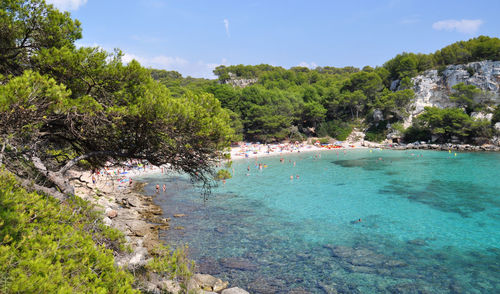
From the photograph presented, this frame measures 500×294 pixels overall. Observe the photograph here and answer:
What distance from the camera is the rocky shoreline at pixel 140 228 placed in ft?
22.8

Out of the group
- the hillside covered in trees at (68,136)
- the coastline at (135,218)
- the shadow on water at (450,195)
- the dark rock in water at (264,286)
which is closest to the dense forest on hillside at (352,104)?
the coastline at (135,218)

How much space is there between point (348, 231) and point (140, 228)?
10451 mm

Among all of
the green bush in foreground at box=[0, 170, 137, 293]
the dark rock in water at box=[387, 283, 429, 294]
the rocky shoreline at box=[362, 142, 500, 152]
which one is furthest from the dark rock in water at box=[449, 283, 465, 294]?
the rocky shoreline at box=[362, 142, 500, 152]

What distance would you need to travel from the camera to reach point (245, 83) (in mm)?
85375

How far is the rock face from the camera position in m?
49.3

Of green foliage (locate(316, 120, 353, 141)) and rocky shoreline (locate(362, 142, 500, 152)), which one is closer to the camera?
rocky shoreline (locate(362, 142, 500, 152))

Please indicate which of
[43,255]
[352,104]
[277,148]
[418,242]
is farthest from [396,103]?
[43,255]

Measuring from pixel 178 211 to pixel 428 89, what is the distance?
5881 cm

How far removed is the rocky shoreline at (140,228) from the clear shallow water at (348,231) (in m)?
0.84

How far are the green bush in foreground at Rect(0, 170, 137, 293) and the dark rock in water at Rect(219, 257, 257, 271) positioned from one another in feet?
20.4

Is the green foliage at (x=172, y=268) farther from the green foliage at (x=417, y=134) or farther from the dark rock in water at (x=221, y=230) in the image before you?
the green foliage at (x=417, y=134)

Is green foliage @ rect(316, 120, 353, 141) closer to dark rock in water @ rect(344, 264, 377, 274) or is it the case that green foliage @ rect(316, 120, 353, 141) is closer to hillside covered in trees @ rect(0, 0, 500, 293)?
dark rock in water @ rect(344, 264, 377, 274)

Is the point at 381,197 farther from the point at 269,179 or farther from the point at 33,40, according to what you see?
the point at 33,40

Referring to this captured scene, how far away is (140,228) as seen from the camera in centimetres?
1359
